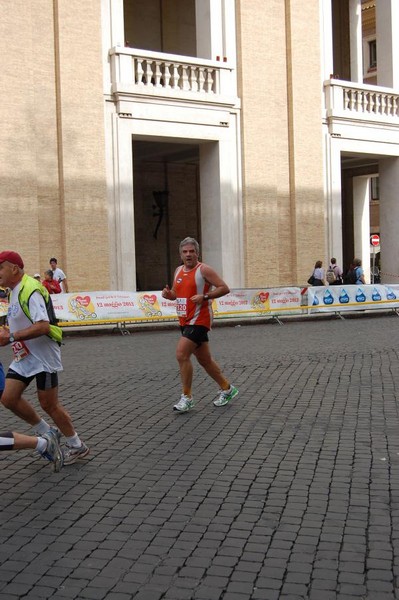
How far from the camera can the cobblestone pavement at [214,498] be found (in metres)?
4.27

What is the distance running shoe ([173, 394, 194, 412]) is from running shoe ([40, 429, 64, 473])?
95.3 inches

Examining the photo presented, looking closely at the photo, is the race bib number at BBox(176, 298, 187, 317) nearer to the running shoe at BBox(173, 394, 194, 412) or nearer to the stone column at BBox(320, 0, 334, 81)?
the running shoe at BBox(173, 394, 194, 412)

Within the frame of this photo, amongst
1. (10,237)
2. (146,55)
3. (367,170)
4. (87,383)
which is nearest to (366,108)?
(367,170)

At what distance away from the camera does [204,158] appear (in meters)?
24.0

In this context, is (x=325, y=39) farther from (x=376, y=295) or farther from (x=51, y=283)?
(x=51, y=283)

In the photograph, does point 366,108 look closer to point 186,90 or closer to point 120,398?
point 186,90

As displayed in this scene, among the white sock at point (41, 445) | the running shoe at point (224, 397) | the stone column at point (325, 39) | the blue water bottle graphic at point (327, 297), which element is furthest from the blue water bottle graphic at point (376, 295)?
the white sock at point (41, 445)

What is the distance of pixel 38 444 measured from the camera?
19.7 ft

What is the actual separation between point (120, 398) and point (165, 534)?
4.84m

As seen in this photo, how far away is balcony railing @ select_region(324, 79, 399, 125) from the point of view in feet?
84.1

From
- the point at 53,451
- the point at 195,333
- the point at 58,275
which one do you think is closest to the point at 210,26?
the point at 58,275

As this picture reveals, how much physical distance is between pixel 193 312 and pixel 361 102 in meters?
19.3

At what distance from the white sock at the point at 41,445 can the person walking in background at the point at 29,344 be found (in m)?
0.47

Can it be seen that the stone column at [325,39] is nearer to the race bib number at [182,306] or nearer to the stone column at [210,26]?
the stone column at [210,26]
